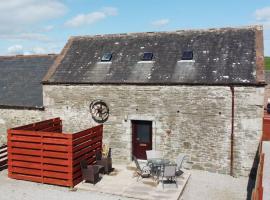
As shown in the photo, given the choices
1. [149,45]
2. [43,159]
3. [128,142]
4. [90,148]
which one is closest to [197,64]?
[149,45]

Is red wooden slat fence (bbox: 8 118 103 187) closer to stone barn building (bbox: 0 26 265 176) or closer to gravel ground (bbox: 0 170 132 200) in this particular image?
gravel ground (bbox: 0 170 132 200)

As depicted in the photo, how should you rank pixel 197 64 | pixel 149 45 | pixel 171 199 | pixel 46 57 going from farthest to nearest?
pixel 46 57
pixel 149 45
pixel 197 64
pixel 171 199

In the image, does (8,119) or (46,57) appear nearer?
(8,119)

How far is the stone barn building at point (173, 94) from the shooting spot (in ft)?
43.8

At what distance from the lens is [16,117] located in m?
17.3

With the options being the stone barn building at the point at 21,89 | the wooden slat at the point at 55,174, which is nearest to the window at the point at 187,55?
the wooden slat at the point at 55,174

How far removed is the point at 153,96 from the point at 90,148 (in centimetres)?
366

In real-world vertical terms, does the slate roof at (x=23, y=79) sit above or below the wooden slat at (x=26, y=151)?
above

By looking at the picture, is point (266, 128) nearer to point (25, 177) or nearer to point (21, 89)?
point (25, 177)

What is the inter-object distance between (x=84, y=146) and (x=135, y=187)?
2.62 m

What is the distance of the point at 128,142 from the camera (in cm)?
1509

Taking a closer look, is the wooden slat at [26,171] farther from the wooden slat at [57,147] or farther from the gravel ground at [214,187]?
the gravel ground at [214,187]

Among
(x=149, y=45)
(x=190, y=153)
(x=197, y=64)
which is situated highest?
(x=149, y=45)

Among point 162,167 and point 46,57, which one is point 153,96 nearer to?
point 162,167
